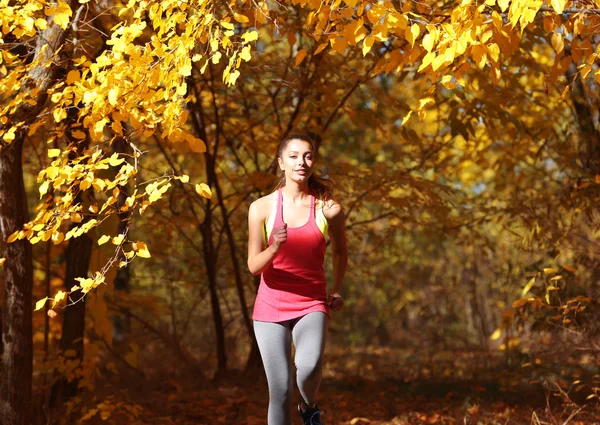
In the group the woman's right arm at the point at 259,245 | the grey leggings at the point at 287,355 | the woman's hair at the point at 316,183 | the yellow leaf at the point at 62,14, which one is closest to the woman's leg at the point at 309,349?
the grey leggings at the point at 287,355

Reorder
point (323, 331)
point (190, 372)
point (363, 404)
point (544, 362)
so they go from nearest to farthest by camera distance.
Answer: point (323, 331) < point (363, 404) < point (544, 362) < point (190, 372)

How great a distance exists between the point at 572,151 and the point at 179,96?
4.10 metres

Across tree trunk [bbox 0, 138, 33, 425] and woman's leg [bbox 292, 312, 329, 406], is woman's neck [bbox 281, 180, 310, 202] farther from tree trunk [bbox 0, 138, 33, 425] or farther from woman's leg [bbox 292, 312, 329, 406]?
tree trunk [bbox 0, 138, 33, 425]

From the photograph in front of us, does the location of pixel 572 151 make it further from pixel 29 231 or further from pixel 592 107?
pixel 29 231

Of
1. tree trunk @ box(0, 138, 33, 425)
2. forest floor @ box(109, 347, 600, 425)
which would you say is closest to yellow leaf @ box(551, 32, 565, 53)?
forest floor @ box(109, 347, 600, 425)

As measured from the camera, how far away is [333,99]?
21.8ft

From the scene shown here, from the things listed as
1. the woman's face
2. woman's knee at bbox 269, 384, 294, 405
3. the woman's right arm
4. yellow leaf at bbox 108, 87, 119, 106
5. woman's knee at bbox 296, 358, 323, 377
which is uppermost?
yellow leaf at bbox 108, 87, 119, 106

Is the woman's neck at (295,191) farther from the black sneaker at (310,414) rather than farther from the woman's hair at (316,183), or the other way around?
the black sneaker at (310,414)

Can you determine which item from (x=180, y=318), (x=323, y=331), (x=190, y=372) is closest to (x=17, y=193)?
(x=323, y=331)

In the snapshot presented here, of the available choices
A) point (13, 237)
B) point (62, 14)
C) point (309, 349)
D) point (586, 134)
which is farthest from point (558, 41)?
point (586, 134)

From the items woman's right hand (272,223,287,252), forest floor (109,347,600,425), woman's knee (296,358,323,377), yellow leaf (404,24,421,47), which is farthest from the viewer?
forest floor (109,347,600,425)

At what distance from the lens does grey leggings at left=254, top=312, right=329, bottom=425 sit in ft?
11.5

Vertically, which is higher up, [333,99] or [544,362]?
[333,99]

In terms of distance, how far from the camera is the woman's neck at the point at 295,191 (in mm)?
3719
